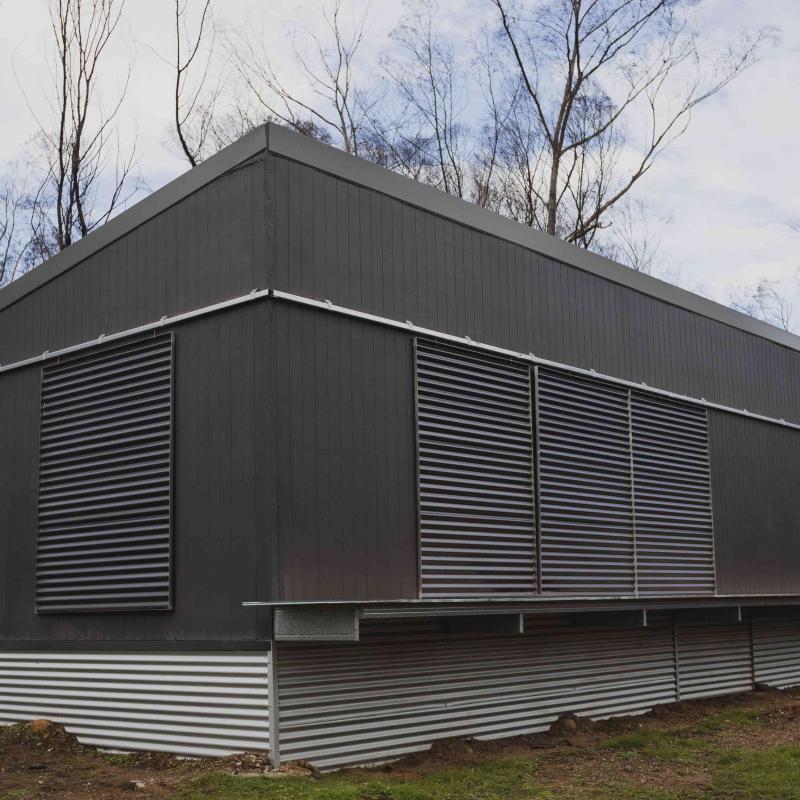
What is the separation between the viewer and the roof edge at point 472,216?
9430 mm

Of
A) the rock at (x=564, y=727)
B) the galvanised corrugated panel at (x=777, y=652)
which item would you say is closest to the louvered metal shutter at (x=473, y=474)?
the rock at (x=564, y=727)

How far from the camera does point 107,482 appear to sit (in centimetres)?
988

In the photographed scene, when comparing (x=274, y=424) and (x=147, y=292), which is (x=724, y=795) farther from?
(x=147, y=292)

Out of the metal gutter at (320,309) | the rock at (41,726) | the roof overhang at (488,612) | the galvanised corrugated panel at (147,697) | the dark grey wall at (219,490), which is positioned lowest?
the rock at (41,726)

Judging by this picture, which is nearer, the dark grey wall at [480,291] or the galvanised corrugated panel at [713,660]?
the dark grey wall at [480,291]

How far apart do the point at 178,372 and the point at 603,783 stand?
15.8 feet

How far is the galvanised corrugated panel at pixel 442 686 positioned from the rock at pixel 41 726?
2890mm

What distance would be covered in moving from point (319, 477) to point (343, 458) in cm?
31

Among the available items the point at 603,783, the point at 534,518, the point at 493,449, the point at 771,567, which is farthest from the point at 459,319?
the point at 771,567

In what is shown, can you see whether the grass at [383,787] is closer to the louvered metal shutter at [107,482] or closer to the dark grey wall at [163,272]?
the louvered metal shutter at [107,482]

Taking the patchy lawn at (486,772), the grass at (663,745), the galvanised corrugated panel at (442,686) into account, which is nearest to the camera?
the patchy lawn at (486,772)

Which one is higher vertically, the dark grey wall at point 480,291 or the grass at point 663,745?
the dark grey wall at point 480,291

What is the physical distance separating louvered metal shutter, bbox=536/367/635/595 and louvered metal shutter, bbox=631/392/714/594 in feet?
0.97

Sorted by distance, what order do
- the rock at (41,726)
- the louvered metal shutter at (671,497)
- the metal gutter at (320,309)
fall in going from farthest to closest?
the louvered metal shutter at (671,497), the rock at (41,726), the metal gutter at (320,309)
